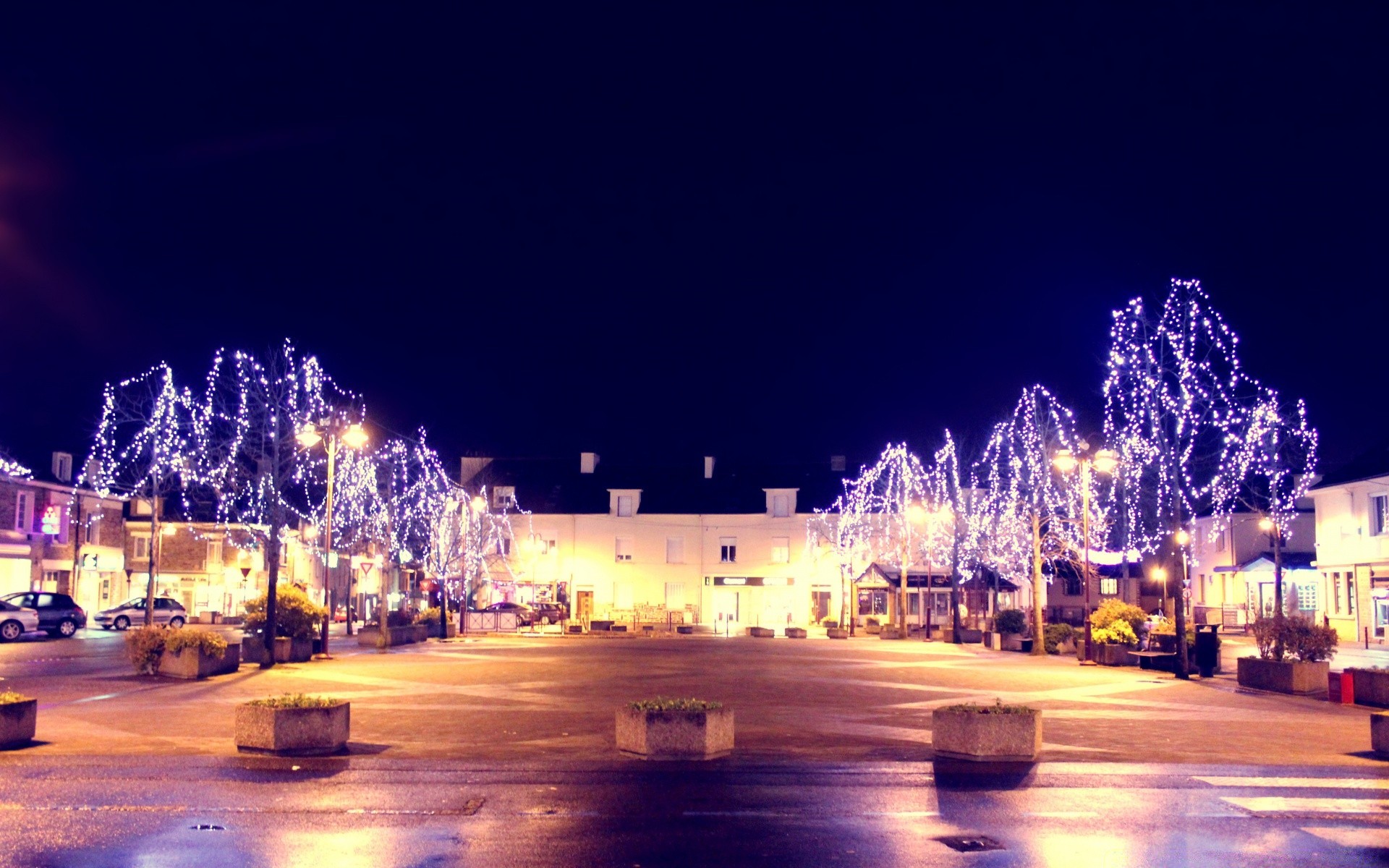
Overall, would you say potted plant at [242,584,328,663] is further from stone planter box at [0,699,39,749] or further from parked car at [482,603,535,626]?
parked car at [482,603,535,626]

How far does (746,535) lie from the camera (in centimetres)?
6356

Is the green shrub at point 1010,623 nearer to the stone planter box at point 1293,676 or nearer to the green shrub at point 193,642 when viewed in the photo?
the stone planter box at point 1293,676

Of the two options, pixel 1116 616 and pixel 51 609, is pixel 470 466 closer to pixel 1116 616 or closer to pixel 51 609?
pixel 51 609

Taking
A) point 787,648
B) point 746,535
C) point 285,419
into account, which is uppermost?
point 285,419

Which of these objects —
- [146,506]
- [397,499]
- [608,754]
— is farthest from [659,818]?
[146,506]

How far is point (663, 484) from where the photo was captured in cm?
6712

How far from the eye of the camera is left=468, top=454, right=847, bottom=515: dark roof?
2549 inches

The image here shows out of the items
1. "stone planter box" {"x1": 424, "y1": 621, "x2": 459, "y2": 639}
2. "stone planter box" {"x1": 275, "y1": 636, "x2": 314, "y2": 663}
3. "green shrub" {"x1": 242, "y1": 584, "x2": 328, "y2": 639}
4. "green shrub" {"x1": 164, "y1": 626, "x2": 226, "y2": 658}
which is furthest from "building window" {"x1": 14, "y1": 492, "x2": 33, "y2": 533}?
"green shrub" {"x1": 164, "y1": 626, "x2": 226, "y2": 658}

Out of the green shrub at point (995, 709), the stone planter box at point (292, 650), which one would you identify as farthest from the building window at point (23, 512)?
the green shrub at point (995, 709)

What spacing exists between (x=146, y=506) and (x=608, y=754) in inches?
2193

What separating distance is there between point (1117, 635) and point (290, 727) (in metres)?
22.4

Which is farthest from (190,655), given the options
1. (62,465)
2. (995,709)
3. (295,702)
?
(62,465)

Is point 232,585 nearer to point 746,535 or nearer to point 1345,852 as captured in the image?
point 746,535

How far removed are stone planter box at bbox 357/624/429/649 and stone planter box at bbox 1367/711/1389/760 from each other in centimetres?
2582
